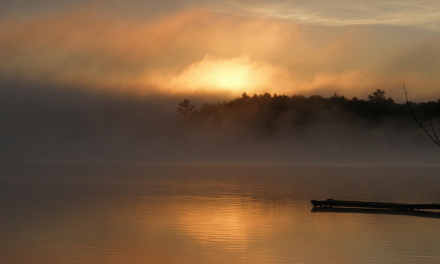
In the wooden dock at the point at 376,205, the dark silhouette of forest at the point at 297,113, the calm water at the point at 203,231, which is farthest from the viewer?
the dark silhouette of forest at the point at 297,113

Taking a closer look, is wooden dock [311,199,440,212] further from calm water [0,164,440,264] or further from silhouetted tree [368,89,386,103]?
silhouetted tree [368,89,386,103]

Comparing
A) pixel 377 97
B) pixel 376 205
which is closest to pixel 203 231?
pixel 376 205

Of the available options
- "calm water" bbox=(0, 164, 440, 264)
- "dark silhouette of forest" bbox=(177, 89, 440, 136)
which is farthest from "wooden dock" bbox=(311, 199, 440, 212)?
"dark silhouette of forest" bbox=(177, 89, 440, 136)

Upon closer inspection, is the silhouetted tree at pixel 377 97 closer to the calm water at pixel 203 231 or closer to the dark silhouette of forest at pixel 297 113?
the dark silhouette of forest at pixel 297 113

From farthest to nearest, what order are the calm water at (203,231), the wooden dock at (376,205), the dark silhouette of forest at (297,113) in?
the dark silhouette of forest at (297,113) < the wooden dock at (376,205) < the calm water at (203,231)

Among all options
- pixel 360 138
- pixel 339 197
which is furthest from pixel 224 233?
pixel 360 138

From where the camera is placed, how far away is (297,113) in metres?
162

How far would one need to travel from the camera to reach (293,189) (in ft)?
180

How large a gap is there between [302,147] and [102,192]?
113m

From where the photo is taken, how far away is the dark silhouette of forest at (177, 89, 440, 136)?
148 metres

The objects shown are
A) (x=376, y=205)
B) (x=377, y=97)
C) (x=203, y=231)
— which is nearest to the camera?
(x=203, y=231)

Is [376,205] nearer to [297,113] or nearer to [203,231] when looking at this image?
[203,231]

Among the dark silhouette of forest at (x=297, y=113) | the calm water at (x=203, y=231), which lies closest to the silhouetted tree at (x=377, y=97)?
the dark silhouette of forest at (x=297, y=113)

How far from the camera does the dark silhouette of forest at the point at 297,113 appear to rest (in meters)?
148
